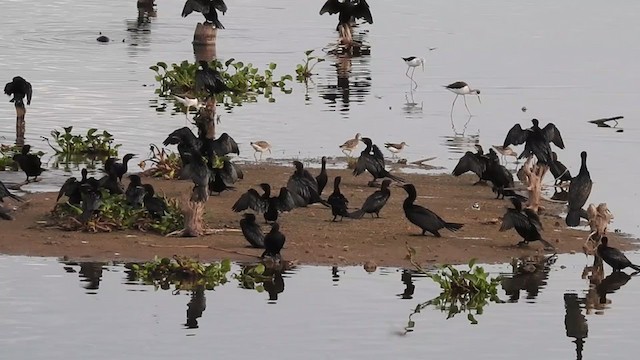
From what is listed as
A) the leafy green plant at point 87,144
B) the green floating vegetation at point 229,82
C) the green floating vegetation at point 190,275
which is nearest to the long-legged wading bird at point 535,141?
the green floating vegetation at point 190,275

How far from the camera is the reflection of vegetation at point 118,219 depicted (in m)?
18.2

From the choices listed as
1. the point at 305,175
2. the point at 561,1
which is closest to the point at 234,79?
the point at 305,175

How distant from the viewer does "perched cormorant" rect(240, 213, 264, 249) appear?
17.5m

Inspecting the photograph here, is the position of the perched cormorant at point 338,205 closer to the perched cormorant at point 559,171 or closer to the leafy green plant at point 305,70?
the perched cormorant at point 559,171

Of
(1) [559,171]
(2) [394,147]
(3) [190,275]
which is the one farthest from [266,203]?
(2) [394,147]

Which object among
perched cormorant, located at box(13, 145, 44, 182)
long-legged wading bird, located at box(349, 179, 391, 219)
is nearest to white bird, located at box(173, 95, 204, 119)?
perched cormorant, located at box(13, 145, 44, 182)

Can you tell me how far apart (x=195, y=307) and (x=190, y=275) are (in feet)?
3.45

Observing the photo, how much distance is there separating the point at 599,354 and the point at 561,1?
42.5m

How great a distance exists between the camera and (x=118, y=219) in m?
18.2

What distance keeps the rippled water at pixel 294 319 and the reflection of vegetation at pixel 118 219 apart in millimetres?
1123

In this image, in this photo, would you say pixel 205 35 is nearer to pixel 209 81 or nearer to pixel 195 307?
pixel 209 81

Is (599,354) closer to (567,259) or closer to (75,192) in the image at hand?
(567,259)

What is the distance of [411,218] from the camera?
60.9 feet

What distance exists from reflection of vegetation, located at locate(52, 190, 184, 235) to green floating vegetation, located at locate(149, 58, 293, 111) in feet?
38.4
